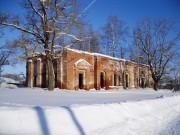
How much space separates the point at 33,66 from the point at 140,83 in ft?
73.8

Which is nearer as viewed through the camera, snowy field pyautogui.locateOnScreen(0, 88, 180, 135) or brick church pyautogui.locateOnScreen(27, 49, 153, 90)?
snowy field pyautogui.locateOnScreen(0, 88, 180, 135)

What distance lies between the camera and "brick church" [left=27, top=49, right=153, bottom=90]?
26391mm

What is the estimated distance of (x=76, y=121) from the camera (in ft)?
16.2

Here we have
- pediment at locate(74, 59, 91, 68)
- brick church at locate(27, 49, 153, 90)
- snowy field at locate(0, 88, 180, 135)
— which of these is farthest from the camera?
pediment at locate(74, 59, 91, 68)

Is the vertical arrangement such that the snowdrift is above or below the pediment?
below

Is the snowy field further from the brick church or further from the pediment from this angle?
the pediment

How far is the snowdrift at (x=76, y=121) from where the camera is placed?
4.07 metres

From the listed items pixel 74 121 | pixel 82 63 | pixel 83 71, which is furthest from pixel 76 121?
pixel 83 71

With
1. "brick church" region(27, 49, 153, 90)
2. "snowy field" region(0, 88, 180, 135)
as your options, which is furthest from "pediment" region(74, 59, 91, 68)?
"snowy field" region(0, 88, 180, 135)

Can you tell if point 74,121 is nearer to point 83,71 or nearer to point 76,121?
point 76,121

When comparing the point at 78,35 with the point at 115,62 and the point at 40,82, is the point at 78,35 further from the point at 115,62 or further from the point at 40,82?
the point at 115,62

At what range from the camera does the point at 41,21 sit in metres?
19.6

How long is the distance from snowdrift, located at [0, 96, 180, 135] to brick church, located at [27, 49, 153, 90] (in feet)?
53.5

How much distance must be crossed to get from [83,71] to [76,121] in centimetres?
2367
